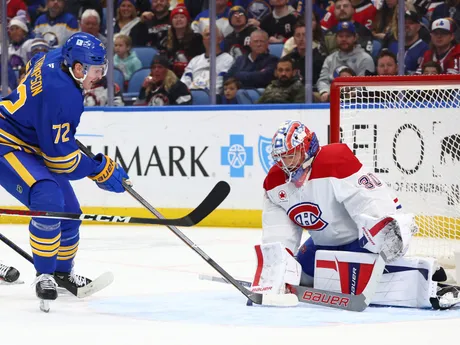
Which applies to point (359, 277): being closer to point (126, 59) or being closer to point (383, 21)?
point (383, 21)

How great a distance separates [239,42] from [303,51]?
542mm

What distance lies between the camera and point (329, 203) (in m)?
3.79

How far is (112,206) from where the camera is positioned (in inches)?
294

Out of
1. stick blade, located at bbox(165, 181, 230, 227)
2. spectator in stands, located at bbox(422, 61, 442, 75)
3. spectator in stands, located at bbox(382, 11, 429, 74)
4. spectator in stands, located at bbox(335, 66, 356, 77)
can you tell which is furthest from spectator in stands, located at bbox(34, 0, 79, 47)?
stick blade, located at bbox(165, 181, 230, 227)

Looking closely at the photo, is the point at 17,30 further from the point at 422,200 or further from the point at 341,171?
the point at 341,171

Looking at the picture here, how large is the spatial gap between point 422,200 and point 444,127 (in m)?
0.40

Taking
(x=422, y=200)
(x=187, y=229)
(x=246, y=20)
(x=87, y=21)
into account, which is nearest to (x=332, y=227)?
(x=422, y=200)

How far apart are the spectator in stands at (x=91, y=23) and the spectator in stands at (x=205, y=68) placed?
0.72m

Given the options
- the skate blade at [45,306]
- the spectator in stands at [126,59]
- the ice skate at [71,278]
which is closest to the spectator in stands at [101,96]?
the spectator in stands at [126,59]

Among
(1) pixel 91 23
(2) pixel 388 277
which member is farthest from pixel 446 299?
(1) pixel 91 23

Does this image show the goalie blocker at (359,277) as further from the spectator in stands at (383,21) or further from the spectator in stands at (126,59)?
the spectator in stands at (126,59)

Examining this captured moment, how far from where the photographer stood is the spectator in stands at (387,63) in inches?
267

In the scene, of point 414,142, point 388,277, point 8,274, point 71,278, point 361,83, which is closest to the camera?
point 388,277

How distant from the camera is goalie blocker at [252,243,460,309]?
3674 millimetres
